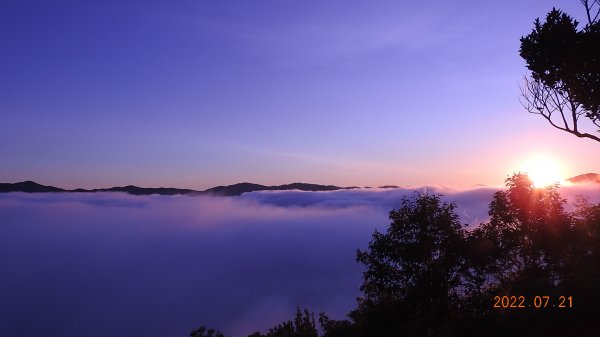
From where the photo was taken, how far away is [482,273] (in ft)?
81.7

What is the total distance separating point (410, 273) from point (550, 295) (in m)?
8.48

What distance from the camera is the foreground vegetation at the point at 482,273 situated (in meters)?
15.8

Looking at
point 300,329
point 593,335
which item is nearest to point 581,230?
point 593,335

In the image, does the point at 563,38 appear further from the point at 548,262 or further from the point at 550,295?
the point at 548,262
